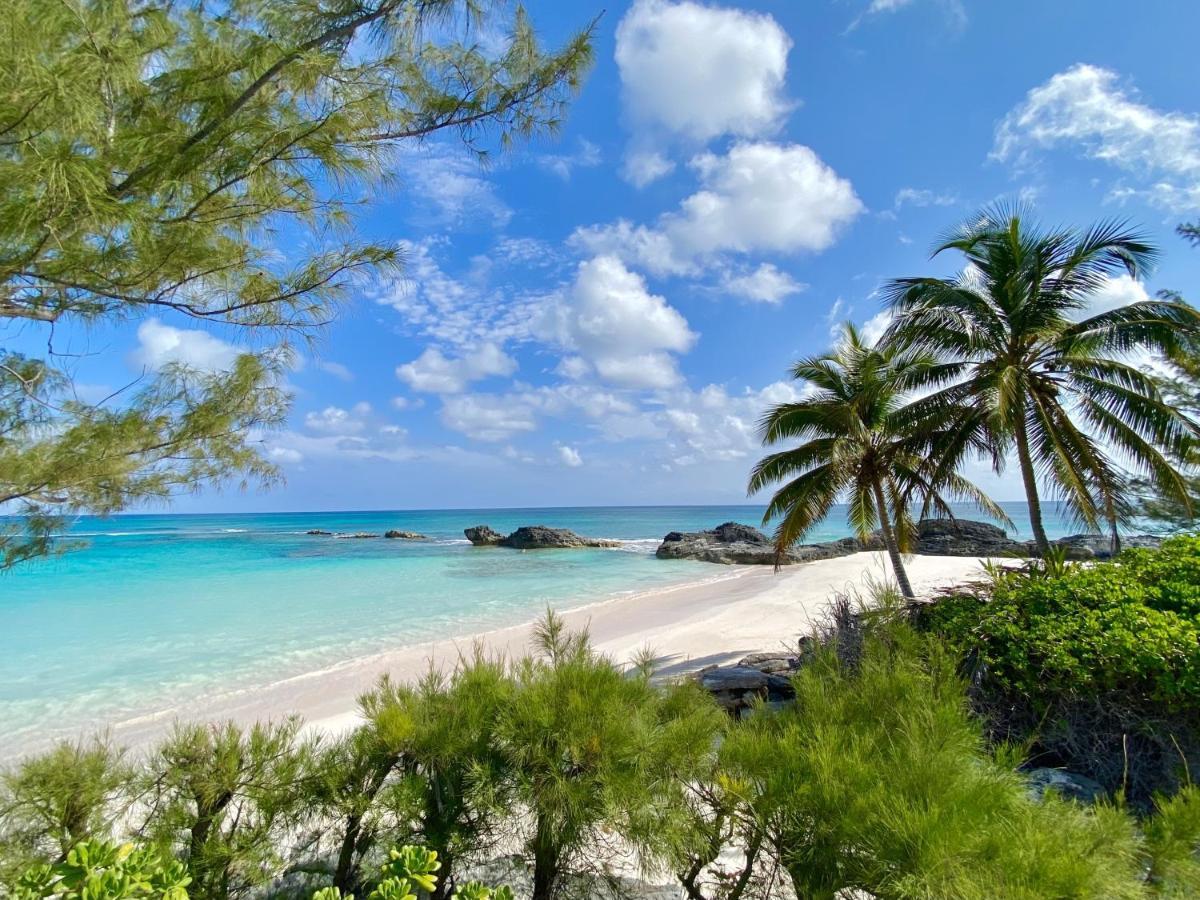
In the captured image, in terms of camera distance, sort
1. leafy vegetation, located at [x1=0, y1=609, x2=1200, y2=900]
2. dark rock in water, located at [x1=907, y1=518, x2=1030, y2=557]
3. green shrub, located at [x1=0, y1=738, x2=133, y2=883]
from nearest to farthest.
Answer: leafy vegetation, located at [x1=0, y1=609, x2=1200, y2=900] → green shrub, located at [x1=0, y1=738, x2=133, y2=883] → dark rock in water, located at [x1=907, y1=518, x2=1030, y2=557]

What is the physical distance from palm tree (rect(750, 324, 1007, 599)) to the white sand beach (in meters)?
1.25

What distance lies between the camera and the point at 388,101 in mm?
3893

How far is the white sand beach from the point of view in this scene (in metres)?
7.77

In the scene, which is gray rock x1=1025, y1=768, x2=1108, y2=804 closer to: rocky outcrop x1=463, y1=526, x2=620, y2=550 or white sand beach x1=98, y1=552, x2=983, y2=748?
white sand beach x1=98, y1=552, x2=983, y2=748

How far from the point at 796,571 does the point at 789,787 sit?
23071 mm

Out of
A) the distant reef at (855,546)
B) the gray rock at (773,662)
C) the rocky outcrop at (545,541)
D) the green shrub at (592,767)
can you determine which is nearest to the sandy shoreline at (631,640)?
the gray rock at (773,662)

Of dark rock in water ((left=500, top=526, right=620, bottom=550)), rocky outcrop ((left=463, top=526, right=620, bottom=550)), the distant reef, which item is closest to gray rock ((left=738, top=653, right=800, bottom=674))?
the distant reef

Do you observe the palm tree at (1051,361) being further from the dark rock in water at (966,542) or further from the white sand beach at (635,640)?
the dark rock in water at (966,542)

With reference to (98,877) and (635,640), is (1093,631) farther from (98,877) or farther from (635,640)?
(635,640)

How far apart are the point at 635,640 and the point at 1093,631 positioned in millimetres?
7880

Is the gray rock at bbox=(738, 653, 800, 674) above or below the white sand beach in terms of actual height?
above

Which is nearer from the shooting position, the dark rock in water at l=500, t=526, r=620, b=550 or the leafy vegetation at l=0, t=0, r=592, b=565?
the leafy vegetation at l=0, t=0, r=592, b=565

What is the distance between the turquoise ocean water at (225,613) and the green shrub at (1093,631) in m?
7.86

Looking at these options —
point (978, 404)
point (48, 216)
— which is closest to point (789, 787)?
point (48, 216)
